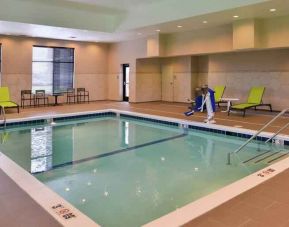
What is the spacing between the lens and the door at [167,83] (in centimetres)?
1413

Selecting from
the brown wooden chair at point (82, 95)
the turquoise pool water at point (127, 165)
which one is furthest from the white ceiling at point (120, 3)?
the brown wooden chair at point (82, 95)

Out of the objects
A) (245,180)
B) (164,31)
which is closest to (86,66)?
(164,31)

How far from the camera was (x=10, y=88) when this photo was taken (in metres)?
12.3

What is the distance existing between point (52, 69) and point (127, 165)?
9538 mm

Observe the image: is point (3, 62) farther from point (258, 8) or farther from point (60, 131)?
point (258, 8)

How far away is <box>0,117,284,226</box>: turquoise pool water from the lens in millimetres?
3759

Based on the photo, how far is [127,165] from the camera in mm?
5316

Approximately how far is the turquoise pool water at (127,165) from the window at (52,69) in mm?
5098

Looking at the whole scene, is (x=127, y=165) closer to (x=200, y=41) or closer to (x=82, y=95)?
(x=200, y=41)

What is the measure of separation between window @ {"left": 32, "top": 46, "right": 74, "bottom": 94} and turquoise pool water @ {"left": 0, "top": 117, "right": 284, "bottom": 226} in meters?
5.10

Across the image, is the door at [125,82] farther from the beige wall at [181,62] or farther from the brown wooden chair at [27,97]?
the brown wooden chair at [27,97]

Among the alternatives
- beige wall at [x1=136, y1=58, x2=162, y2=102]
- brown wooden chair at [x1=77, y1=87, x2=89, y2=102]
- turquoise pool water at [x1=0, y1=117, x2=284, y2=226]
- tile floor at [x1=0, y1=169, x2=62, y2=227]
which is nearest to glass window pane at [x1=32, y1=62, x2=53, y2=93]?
brown wooden chair at [x1=77, y1=87, x2=89, y2=102]

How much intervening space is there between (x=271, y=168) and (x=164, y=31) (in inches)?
322

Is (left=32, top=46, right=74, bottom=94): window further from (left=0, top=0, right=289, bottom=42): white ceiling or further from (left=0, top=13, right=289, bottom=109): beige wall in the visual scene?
(left=0, top=0, right=289, bottom=42): white ceiling
